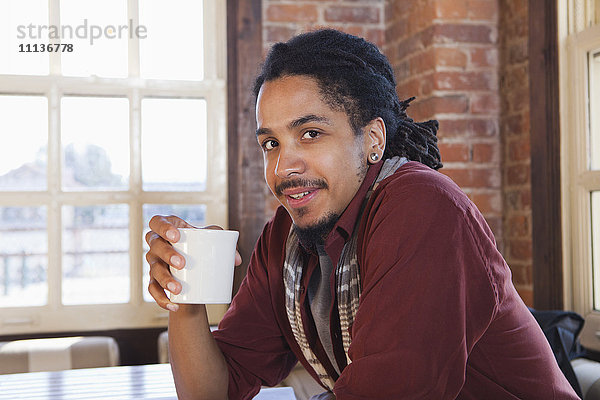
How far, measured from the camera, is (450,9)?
238 cm

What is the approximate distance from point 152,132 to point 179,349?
66.5 inches

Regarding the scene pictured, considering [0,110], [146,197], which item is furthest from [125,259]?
[0,110]

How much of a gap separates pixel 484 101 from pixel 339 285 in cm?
160

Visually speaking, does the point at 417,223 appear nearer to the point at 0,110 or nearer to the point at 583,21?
the point at 583,21

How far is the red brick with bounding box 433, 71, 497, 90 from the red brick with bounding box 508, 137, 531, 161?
252mm

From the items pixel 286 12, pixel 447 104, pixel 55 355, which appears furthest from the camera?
pixel 286 12

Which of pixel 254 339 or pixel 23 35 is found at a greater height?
pixel 23 35

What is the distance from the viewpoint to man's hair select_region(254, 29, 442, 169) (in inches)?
42.3

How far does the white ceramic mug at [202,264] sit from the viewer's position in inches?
35.3

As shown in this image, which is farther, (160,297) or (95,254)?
(95,254)

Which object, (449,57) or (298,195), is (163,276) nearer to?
(298,195)

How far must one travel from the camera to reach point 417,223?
2.76 feet

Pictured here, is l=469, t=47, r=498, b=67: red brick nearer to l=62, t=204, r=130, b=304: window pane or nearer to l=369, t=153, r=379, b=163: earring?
l=369, t=153, r=379, b=163: earring

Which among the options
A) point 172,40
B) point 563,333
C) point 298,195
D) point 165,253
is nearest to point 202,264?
point 165,253
